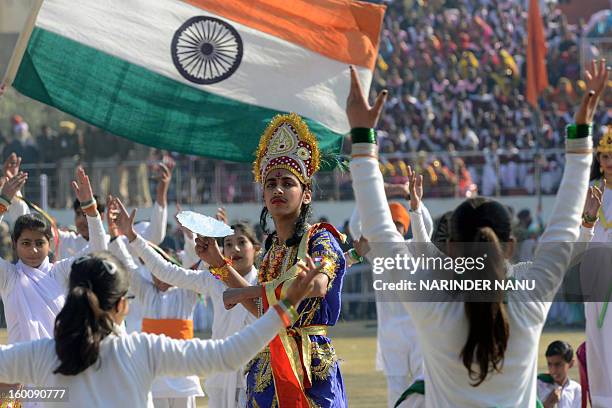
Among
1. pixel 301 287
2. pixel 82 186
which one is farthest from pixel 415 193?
pixel 301 287

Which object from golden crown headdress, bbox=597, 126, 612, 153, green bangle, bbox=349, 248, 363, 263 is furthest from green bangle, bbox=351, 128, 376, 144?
golden crown headdress, bbox=597, 126, 612, 153

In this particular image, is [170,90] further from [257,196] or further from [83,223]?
[257,196]

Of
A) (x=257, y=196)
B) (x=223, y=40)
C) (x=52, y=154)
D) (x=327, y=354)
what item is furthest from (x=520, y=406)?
(x=52, y=154)

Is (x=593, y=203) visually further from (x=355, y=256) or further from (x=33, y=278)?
(x=33, y=278)

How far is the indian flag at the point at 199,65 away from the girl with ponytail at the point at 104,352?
4357 mm

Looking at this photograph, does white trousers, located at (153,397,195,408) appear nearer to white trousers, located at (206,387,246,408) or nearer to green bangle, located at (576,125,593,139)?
white trousers, located at (206,387,246,408)

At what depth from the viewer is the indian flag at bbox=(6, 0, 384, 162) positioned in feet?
28.5

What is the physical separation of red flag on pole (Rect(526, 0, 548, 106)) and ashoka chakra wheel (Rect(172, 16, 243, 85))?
56.9ft

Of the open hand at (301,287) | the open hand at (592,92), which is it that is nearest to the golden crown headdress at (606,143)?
the open hand at (592,92)

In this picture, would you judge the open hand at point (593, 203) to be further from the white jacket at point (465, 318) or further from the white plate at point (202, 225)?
the white jacket at point (465, 318)

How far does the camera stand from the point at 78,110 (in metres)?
8.63

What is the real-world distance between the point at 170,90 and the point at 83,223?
55.9 inches

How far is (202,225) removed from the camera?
5.49 metres

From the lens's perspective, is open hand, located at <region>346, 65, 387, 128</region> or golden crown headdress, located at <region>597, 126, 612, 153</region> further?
golden crown headdress, located at <region>597, 126, 612, 153</region>
